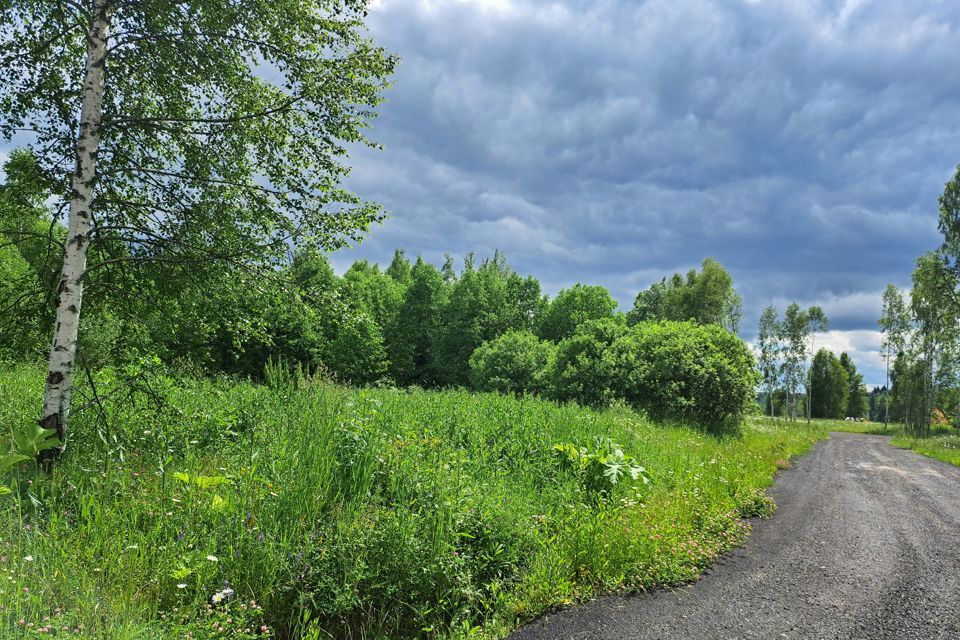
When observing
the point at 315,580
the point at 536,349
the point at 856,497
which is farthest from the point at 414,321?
the point at 315,580

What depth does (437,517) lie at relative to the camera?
4.81m

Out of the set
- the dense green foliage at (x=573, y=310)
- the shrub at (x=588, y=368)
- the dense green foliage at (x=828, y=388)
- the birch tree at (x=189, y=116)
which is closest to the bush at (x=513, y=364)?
the shrub at (x=588, y=368)

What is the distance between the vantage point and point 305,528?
4.53 metres

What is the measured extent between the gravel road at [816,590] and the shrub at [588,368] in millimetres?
11099

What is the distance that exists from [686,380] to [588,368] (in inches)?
158

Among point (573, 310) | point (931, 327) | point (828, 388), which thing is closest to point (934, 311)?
point (931, 327)

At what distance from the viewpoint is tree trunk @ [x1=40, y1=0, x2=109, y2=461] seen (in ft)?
17.4

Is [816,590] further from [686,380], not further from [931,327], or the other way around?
[931,327]

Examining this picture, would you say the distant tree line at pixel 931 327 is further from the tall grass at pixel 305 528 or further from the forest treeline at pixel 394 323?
the tall grass at pixel 305 528

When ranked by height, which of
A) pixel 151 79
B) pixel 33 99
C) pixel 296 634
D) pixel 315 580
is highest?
pixel 151 79

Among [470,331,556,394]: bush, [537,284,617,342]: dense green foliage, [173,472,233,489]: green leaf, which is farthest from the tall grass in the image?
[537,284,617,342]: dense green foliage

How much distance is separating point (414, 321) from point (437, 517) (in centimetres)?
4267

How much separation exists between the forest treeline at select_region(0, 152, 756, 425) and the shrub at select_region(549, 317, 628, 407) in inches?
2.5

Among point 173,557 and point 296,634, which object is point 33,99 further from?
point 296,634
